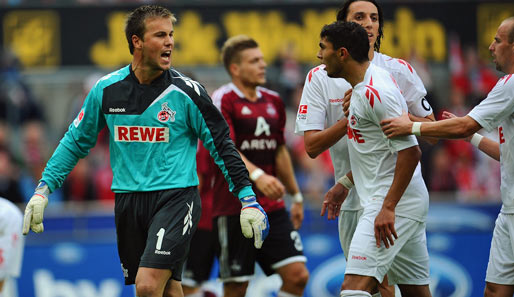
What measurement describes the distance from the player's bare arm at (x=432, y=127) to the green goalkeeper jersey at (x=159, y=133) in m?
1.10

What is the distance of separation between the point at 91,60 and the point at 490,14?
22.3 feet

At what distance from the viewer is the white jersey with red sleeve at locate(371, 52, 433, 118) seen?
6328 mm

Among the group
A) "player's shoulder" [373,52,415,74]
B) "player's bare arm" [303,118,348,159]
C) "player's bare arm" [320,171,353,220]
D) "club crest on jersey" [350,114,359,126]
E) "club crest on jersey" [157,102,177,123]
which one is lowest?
"player's bare arm" [320,171,353,220]

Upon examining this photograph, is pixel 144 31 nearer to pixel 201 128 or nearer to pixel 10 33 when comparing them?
pixel 201 128

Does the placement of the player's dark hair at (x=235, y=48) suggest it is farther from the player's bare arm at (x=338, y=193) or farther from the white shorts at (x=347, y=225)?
the white shorts at (x=347, y=225)

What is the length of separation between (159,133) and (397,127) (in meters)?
1.67

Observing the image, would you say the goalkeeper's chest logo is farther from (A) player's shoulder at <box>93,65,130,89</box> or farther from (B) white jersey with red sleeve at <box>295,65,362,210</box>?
(B) white jersey with red sleeve at <box>295,65,362,210</box>

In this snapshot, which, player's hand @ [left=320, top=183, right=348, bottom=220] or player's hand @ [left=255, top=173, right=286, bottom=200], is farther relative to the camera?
player's hand @ [left=255, top=173, right=286, bottom=200]

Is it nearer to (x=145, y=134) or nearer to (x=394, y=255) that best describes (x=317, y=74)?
(x=145, y=134)

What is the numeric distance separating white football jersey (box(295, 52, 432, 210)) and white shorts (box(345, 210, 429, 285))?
0.59m

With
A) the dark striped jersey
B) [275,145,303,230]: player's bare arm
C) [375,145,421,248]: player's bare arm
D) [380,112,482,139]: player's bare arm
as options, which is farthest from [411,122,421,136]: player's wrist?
[275,145,303,230]: player's bare arm

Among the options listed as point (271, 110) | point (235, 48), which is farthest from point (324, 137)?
point (235, 48)

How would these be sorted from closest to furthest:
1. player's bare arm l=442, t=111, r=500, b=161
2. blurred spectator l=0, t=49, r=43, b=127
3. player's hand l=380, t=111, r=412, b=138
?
player's hand l=380, t=111, r=412, b=138
player's bare arm l=442, t=111, r=500, b=161
blurred spectator l=0, t=49, r=43, b=127

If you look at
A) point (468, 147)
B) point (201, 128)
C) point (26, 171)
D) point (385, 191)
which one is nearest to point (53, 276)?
point (26, 171)
